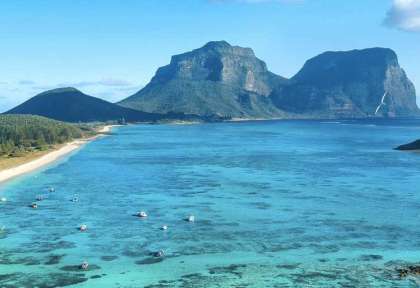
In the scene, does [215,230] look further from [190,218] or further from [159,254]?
[159,254]

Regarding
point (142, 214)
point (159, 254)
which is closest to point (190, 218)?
point (142, 214)

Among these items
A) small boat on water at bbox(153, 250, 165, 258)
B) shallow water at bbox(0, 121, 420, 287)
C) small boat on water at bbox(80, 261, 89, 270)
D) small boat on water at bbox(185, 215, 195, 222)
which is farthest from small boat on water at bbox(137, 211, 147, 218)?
small boat on water at bbox(80, 261, 89, 270)

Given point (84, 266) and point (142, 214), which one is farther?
point (142, 214)

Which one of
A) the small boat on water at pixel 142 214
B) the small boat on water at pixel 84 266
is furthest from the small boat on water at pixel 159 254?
the small boat on water at pixel 142 214

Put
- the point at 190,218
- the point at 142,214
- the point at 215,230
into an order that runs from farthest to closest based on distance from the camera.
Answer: the point at 142,214 → the point at 190,218 → the point at 215,230

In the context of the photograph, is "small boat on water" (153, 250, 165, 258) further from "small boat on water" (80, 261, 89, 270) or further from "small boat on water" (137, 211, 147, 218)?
"small boat on water" (137, 211, 147, 218)

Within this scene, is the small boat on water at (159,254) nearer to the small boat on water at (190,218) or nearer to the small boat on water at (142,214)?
the small boat on water at (190,218)

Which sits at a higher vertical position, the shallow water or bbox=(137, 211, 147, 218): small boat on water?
bbox=(137, 211, 147, 218): small boat on water

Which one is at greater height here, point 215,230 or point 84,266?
point 84,266

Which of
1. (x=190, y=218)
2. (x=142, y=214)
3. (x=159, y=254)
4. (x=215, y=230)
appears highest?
(x=142, y=214)
